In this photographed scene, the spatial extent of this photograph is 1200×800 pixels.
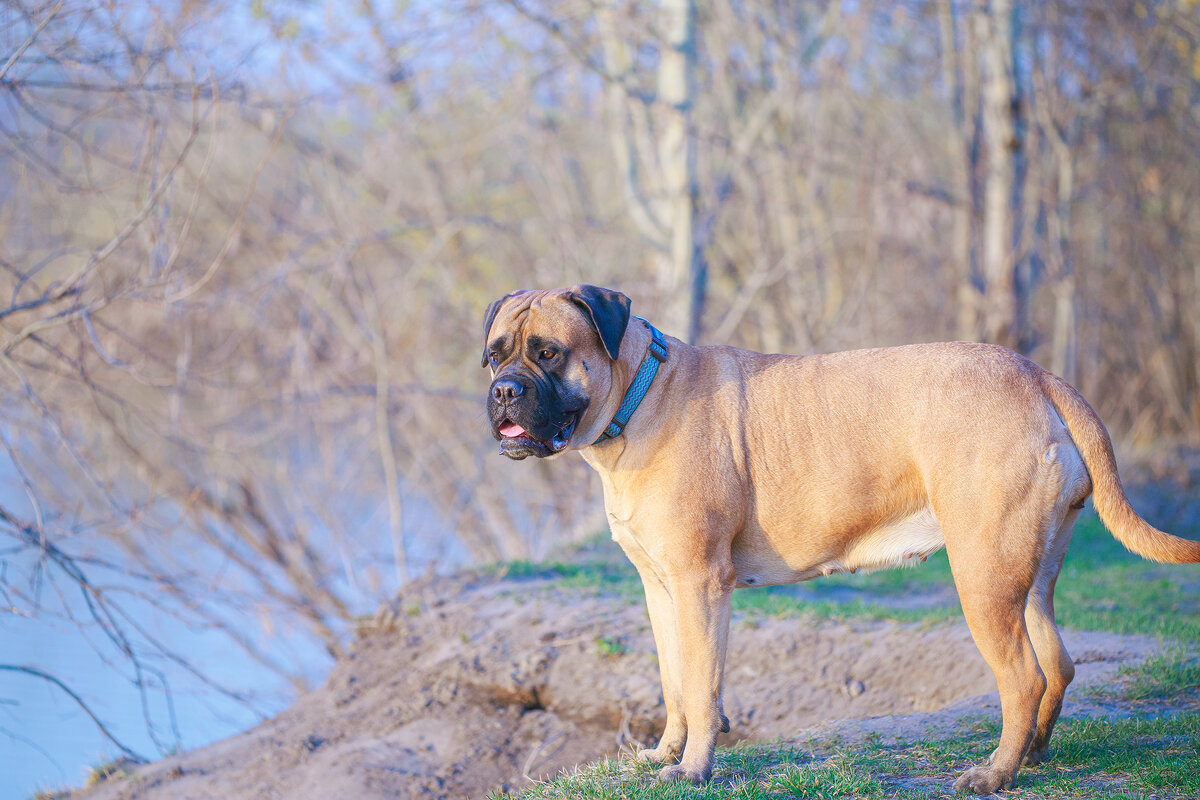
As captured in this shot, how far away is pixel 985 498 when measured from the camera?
12.5 feet

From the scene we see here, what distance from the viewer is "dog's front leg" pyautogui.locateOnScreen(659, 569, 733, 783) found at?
3.98 meters

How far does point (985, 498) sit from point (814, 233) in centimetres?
1117

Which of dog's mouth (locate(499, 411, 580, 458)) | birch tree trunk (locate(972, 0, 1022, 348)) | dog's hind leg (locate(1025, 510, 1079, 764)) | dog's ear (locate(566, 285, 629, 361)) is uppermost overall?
birch tree trunk (locate(972, 0, 1022, 348))

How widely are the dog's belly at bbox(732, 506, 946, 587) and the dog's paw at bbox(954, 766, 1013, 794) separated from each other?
35.1 inches

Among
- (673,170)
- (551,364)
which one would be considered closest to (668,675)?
(551,364)

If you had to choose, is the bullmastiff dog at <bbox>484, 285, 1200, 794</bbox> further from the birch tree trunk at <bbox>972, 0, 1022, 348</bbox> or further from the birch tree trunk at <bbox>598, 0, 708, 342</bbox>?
the birch tree trunk at <bbox>972, 0, 1022, 348</bbox>

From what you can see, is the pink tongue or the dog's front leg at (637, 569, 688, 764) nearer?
the pink tongue

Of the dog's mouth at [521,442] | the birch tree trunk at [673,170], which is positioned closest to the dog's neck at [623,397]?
the dog's mouth at [521,442]

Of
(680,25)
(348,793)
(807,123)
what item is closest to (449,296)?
(680,25)

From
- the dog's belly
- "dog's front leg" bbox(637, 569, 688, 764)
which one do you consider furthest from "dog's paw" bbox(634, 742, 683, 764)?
the dog's belly

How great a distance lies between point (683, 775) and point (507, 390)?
1.76 m

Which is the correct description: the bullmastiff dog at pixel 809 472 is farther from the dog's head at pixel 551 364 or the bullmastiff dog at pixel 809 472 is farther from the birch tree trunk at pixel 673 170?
the birch tree trunk at pixel 673 170

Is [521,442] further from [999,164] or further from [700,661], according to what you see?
[999,164]

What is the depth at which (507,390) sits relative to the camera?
3.88 m
